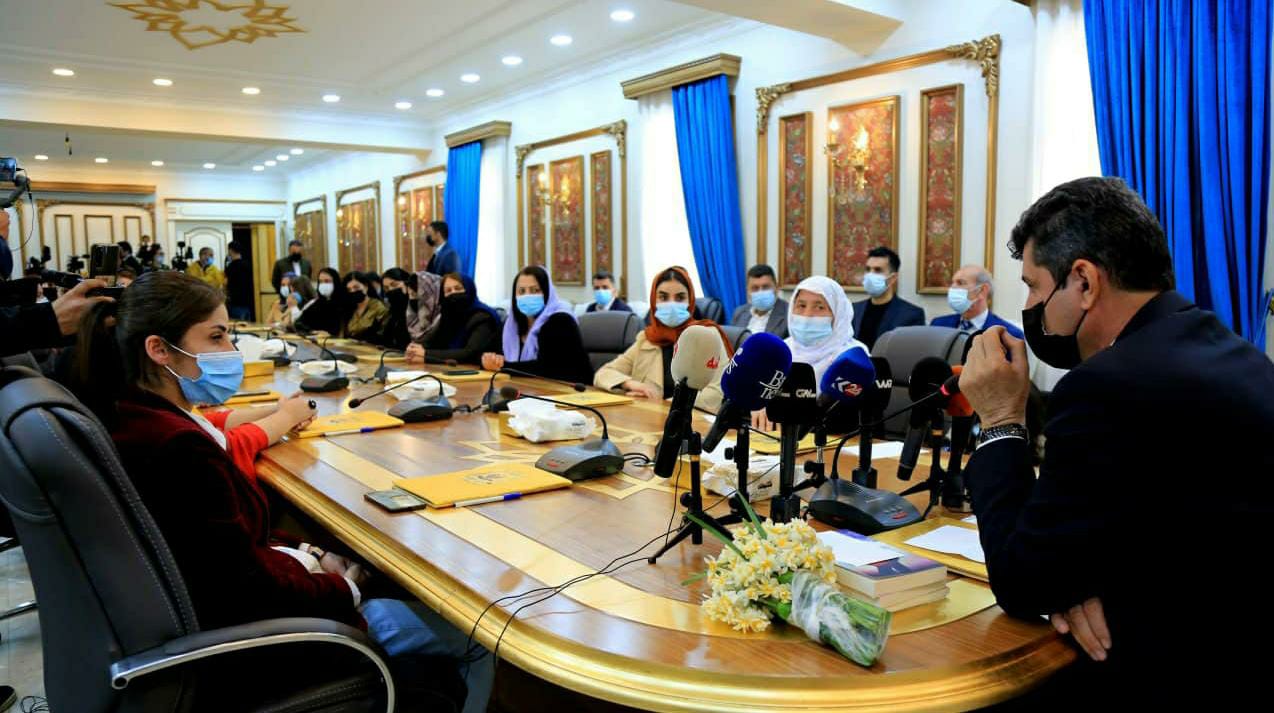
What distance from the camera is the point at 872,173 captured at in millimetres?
5770

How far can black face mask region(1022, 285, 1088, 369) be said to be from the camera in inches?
54.8

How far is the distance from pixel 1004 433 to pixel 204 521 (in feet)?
4.06

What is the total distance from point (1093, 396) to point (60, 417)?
1.36m

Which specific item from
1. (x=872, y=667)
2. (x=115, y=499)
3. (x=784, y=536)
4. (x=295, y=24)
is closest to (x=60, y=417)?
(x=115, y=499)

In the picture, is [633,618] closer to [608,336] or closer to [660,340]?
[660,340]

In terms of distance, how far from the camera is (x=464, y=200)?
991 cm

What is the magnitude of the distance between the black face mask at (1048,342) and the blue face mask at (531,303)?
3654 mm

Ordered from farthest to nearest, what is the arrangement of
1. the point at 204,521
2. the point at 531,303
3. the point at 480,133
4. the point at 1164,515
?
1. the point at 480,133
2. the point at 531,303
3. the point at 204,521
4. the point at 1164,515

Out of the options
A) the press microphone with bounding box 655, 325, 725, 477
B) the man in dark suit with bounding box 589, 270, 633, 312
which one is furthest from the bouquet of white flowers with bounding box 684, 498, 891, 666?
the man in dark suit with bounding box 589, 270, 633, 312

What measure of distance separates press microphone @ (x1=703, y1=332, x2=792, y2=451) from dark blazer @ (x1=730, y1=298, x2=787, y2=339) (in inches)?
161

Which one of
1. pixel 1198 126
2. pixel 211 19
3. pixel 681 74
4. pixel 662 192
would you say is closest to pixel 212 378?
pixel 1198 126

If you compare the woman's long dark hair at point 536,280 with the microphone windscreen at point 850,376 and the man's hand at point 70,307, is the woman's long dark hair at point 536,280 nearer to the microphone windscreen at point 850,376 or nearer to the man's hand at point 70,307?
the man's hand at point 70,307

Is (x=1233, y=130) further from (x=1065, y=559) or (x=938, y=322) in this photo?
(x=1065, y=559)

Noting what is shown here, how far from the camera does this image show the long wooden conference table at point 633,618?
1.10 meters
